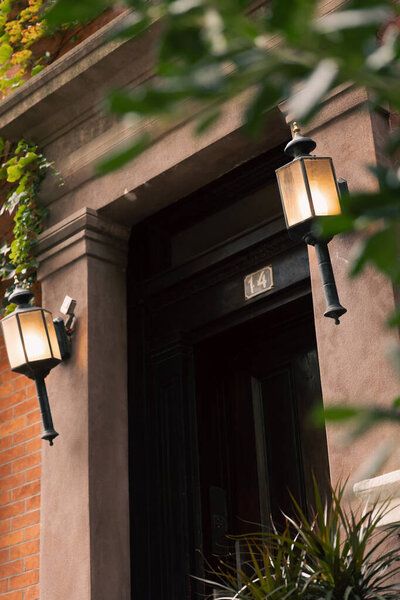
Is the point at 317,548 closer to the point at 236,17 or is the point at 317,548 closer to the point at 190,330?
the point at 190,330

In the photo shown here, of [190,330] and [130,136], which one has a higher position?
[130,136]

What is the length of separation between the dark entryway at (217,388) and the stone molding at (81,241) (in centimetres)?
28

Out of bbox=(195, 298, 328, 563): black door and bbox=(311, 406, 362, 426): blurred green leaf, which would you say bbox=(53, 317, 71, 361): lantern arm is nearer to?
bbox=(195, 298, 328, 563): black door

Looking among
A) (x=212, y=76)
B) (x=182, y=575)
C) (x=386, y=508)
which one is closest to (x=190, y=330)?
(x=182, y=575)

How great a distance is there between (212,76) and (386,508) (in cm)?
270

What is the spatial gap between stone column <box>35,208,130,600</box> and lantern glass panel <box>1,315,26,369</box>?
0.37 metres

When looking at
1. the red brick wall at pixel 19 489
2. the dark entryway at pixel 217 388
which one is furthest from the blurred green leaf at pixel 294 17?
the red brick wall at pixel 19 489

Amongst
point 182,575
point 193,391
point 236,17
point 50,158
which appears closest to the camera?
point 236,17

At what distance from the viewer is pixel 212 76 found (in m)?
0.70

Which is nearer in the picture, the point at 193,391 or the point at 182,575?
the point at 182,575

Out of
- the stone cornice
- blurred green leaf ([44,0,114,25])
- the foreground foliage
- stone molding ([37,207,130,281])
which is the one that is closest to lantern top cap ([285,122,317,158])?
the stone cornice

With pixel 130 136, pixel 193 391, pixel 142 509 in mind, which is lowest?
pixel 142 509

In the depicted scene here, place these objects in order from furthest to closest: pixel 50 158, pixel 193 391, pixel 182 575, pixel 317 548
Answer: pixel 50 158 → pixel 193 391 → pixel 182 575 → pixel 317 548

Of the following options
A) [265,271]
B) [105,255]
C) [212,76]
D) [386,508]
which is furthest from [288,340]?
[212,76]
